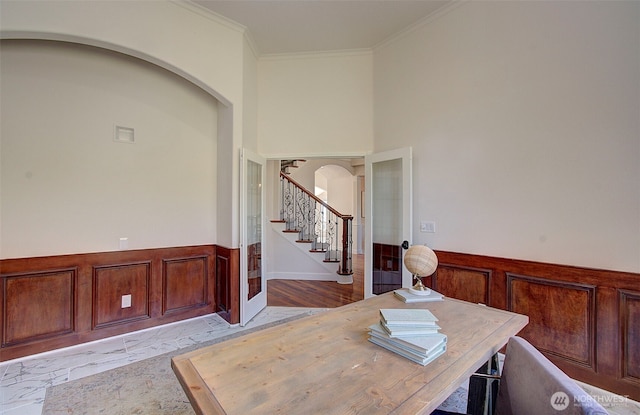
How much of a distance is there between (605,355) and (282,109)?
13.2 ft

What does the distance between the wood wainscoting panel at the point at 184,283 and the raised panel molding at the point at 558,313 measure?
330 cm

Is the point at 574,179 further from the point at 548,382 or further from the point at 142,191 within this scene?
the point at 142,191

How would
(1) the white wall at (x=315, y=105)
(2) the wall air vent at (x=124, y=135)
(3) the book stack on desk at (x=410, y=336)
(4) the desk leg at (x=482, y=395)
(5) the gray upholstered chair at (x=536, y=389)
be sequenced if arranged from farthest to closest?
(1) the white wall at (x=315, y=105)
(2) the wall air vent at (x=124, y=135)
(4) the desk leg at (x=482, y=395)
(3) the book stack on desk at (x=410, y=336)
(5) the gray upholstered chair at (x=536, y=389)

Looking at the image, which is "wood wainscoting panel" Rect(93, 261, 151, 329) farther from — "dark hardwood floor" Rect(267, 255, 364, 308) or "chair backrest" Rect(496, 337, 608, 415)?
"chair backrest" Rect(496, 337, 608, 415)

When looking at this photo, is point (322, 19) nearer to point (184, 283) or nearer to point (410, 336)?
point (410, 336)

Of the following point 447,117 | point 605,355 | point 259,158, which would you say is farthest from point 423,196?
point 259,158

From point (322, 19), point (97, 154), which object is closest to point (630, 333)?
point (322, 19)

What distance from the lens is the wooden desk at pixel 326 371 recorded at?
842 millimetres

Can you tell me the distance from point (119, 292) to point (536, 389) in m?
3.48

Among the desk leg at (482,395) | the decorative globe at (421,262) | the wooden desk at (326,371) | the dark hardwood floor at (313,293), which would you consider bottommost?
the dark hardwood floor at (313,293)

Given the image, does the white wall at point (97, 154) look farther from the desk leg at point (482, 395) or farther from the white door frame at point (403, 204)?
the desk leg at point (482, 395)

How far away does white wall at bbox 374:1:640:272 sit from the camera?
1983 millimetres

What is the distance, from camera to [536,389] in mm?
944

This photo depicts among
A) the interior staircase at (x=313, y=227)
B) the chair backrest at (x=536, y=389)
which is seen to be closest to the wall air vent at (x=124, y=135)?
the interior staircase at (x=313, y=227)
